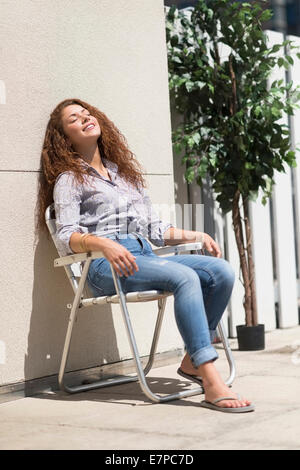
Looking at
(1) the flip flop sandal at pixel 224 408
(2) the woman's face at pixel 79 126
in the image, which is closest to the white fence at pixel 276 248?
(2) the woman's face at pixel 79 126

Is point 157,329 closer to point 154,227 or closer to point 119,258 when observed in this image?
point 154,227

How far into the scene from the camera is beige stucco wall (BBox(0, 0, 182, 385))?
3.39m

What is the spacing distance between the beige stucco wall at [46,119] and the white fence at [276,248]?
1017 millimetres

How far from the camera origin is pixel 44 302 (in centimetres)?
353

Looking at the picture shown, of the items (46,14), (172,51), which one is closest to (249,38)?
(172,51)

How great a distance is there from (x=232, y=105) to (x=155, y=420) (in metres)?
2.36

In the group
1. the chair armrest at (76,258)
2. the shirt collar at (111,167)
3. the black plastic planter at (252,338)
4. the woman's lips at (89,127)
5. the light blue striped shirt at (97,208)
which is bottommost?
the black plastic planter at (252,338)

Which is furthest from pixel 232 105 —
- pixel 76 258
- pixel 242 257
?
pixel 76 258

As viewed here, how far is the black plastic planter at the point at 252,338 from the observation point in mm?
4543

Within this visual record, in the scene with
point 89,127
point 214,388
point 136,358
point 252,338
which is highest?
point 89,127

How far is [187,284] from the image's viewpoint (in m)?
3.01

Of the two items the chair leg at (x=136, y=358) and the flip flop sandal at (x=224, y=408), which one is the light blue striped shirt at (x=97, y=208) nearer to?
the chair leg at (x=136, y=358)

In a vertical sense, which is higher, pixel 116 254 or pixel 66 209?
pixel 66 209
